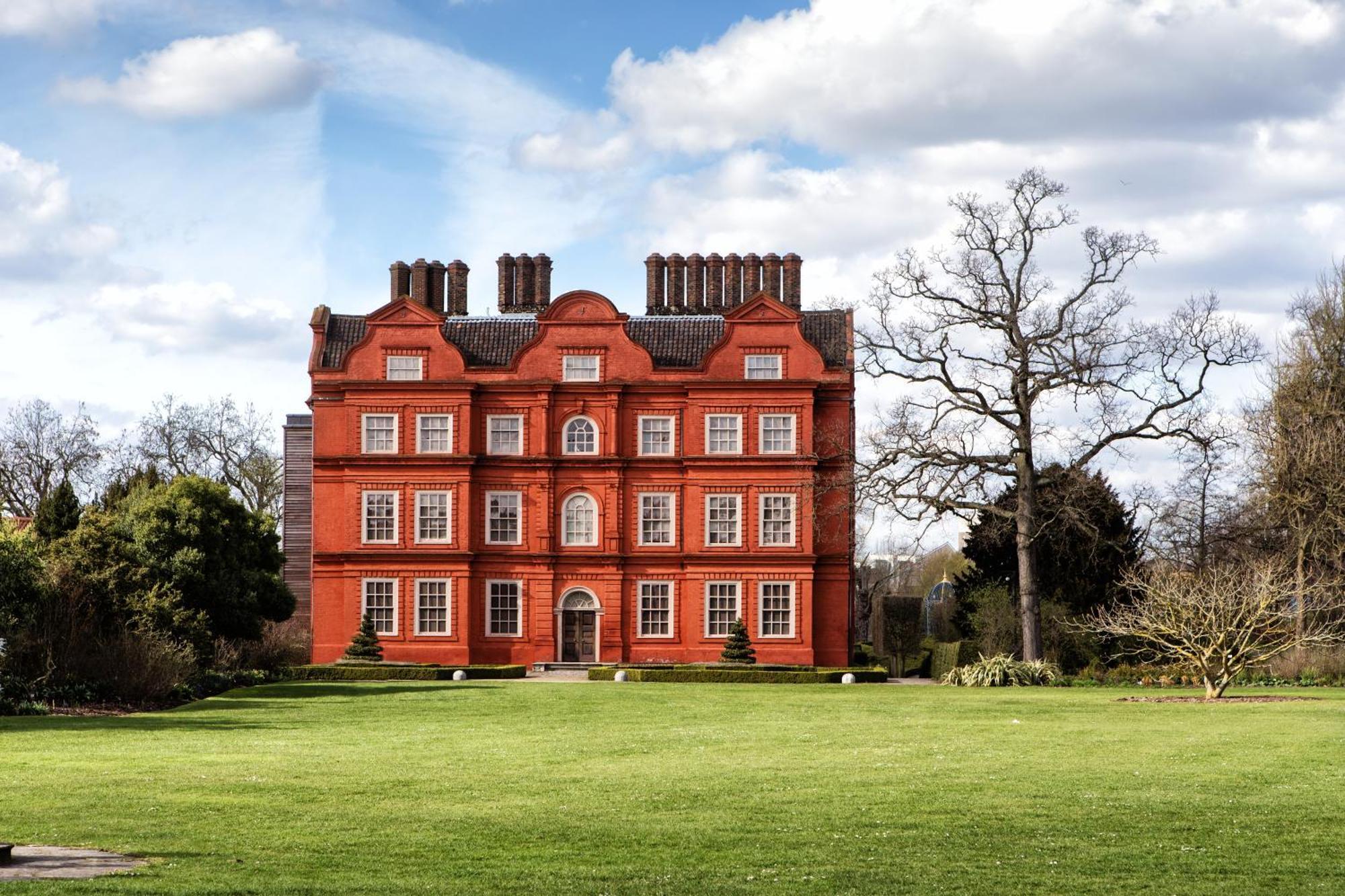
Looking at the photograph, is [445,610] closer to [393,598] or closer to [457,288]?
[393,598]

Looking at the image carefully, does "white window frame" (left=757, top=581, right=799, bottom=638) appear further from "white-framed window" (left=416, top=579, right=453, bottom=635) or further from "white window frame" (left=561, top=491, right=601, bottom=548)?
"white-framed window" (left=416, top=579, right=453, bottom=635)

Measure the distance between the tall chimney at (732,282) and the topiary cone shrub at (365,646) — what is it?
53.8ft

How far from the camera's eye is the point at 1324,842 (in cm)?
1216

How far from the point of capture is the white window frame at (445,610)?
48625 millimetres

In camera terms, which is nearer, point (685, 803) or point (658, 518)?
point (685, 803)

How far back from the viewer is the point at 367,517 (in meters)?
48.9

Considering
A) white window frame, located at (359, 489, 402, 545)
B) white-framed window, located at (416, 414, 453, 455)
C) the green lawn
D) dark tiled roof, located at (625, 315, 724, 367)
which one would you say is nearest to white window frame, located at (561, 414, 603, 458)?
dark tiled roof, located at (625, 315, 724, 367)

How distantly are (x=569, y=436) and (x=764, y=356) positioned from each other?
21.7 ft

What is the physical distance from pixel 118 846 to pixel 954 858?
602 cm

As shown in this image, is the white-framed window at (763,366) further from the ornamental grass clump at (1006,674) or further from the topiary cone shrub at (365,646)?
the topiary cone shrub at (365,646)

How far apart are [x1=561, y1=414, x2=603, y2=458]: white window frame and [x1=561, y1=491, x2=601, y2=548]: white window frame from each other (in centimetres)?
125

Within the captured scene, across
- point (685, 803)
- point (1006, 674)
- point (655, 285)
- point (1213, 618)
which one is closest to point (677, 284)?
point (655, 285)

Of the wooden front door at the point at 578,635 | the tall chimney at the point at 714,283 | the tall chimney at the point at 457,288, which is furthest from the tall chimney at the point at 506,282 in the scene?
the wooden front door at the point at 578,635

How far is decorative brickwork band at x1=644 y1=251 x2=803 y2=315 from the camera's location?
5297 centimetres
